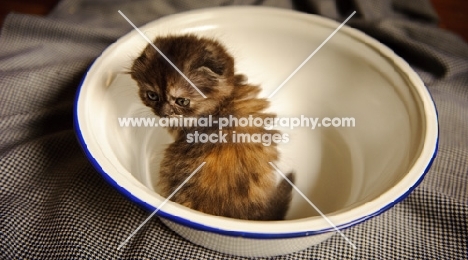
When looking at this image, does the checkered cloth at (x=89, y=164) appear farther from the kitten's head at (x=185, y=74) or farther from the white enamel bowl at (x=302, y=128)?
the kitten's head at (x=185, y=74)

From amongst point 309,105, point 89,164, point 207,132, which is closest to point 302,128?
point 309,105

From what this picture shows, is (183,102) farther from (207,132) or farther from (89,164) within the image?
(89,164)

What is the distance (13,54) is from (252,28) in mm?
504

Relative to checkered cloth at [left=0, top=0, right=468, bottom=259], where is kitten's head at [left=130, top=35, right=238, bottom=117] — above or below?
above

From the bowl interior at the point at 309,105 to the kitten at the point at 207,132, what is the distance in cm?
9

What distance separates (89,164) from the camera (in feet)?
2.69

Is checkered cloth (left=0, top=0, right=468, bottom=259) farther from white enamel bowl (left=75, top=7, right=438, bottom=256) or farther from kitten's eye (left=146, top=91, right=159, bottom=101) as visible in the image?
kitten's eye (left=146, top=91, right=159, bottom=101)

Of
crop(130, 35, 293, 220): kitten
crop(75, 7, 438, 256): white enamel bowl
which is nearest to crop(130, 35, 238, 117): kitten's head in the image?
crop(130, 35, 293, 220): kitten

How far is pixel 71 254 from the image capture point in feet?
2.24

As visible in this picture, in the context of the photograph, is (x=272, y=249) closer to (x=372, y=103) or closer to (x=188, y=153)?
(x=188, y=153)

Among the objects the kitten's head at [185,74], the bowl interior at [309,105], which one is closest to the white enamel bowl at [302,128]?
the bowl interior at [309,105]

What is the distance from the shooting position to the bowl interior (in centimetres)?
73

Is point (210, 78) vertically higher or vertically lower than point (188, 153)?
higher

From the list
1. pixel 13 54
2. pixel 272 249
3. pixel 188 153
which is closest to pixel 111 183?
pixel 188 153
